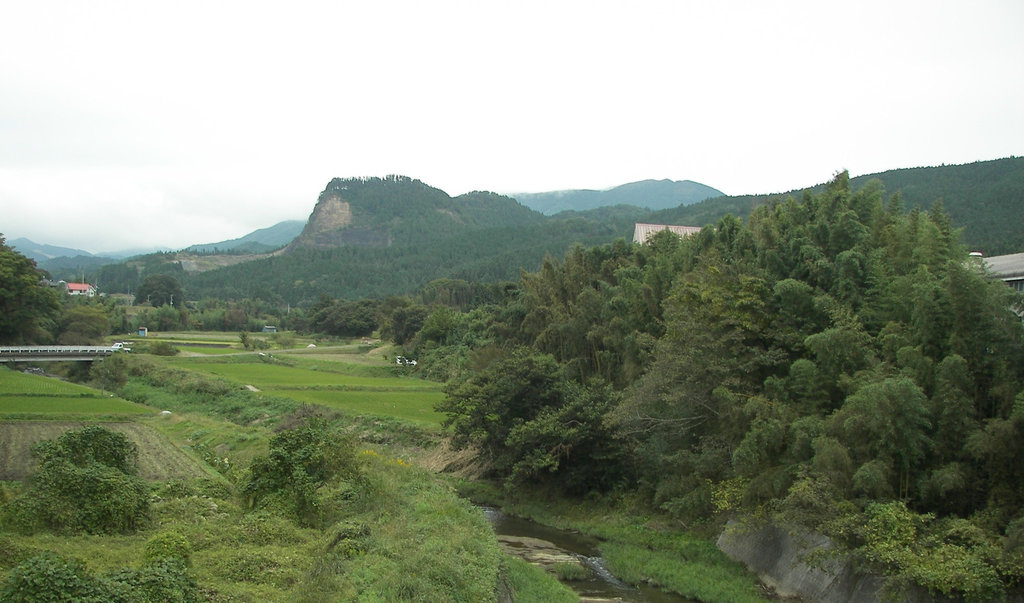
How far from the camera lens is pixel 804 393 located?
19062 millimetres

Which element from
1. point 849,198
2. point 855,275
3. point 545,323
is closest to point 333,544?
point 855,275

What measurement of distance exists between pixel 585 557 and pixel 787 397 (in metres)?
7.27

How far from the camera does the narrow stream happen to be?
17641 mm

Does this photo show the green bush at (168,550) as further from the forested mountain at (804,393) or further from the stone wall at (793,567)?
the stone wall at (793,567)

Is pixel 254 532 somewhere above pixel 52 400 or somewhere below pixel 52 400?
above

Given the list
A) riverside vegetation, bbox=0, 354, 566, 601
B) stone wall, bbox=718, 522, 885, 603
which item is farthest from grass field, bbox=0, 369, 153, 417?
stone wall, bbox=718, 522, 885, 603

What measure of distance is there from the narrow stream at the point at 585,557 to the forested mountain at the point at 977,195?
2011 cm

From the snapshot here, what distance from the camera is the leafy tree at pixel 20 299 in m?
50.4

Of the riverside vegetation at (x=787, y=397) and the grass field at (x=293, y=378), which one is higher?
the riverside vegetation at (x=787, y=397)

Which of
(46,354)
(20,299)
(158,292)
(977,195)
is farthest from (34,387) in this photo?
(158,292)

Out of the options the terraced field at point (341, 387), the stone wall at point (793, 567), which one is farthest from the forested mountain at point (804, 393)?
the terraced field at point (341, 387)

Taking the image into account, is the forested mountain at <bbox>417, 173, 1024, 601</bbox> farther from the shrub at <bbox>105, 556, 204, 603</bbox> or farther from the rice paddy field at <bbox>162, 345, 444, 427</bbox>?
the shrub at <bbox>105, 556, 204, 603</bbox>

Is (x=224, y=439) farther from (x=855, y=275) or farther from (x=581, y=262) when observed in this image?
(x=855, y=275)

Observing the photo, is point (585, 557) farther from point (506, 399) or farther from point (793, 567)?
point (506, 399)
